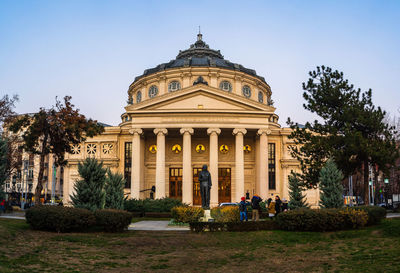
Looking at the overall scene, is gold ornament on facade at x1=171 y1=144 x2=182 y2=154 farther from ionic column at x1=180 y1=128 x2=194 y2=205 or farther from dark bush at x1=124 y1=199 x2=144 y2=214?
dark bush at x1=124 y1=199 x2=144 y2=214

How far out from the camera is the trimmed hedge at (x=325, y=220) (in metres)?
20.3

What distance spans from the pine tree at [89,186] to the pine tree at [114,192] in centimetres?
610

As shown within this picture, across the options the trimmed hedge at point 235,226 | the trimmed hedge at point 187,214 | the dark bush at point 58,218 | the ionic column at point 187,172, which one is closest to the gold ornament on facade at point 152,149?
the ionic column at point 187,172

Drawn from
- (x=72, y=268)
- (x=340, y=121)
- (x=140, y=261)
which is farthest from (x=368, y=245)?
(x=340, y=121)

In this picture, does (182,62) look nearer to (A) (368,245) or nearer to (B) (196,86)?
(B) (196,86)

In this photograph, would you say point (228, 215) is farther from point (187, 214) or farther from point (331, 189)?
point (331, 189)

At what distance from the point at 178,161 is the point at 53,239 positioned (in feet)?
117

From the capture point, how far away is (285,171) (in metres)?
54.2

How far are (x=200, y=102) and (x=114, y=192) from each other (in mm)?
22083

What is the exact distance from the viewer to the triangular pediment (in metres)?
47.6

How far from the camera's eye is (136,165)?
156 feet

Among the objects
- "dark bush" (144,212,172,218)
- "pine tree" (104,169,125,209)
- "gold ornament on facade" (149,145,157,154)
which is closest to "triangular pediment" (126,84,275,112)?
"gold ornament on facade" (149,145,157,154)

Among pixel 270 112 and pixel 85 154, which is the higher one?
pixel 270 112

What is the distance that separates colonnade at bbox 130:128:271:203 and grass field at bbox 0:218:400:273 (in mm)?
25207
